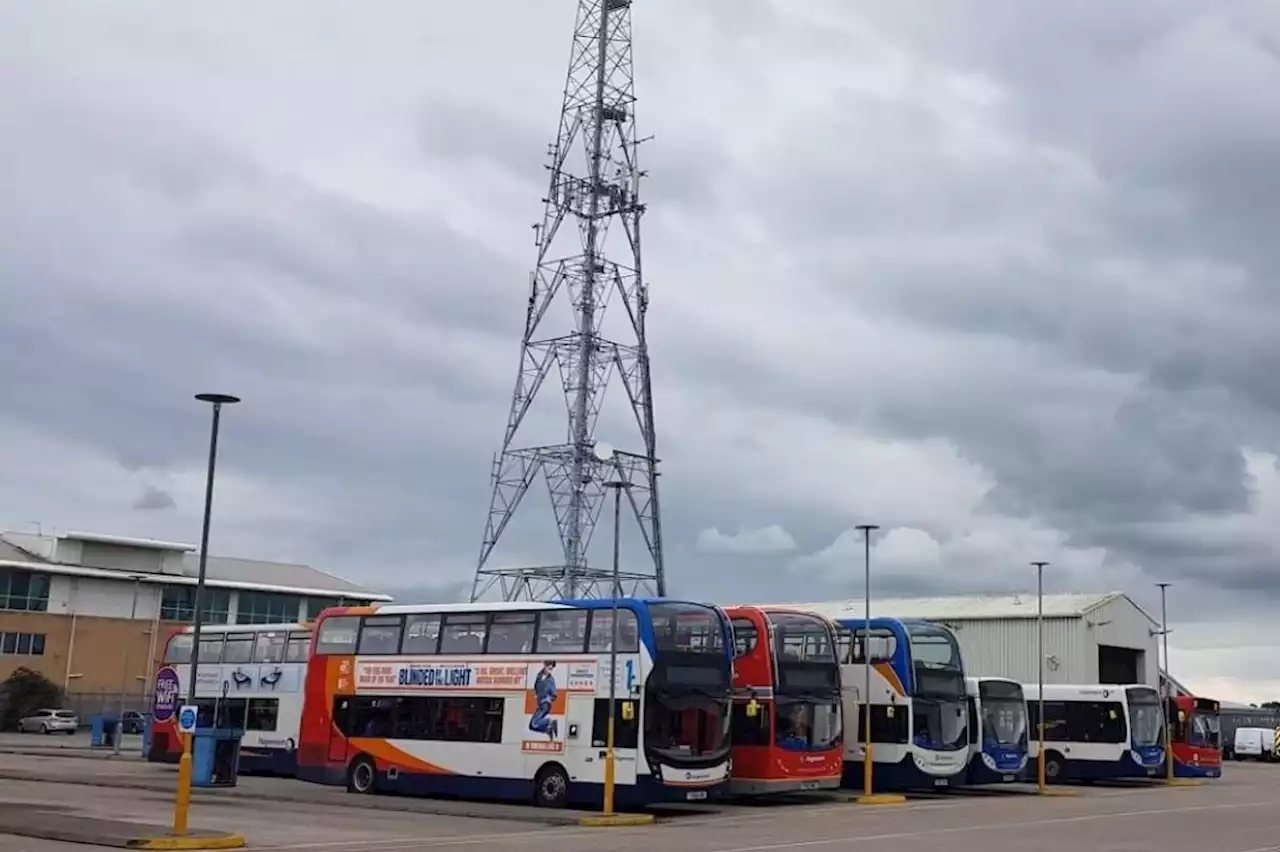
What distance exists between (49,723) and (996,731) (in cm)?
4414

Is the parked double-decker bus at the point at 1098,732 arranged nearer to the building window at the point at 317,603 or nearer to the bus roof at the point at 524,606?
the bus roof at the point at 524,606

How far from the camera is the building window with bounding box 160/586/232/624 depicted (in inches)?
2854

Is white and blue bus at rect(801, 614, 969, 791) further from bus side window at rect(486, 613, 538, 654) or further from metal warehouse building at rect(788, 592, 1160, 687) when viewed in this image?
metal warehouse building at rect(788, 592, 1160, 687)

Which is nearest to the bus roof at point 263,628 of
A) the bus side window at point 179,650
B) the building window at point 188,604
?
the bus side window at point 179,650

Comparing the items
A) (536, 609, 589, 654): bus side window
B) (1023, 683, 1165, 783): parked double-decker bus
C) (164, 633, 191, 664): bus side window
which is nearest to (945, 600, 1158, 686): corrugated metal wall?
(1023, 683, 1165, 783): parked double-decker bus

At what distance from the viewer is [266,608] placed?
7669 cm

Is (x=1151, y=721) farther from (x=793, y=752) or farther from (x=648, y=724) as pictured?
(x=648, y=724)

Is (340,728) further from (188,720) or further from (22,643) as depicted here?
(22,643)

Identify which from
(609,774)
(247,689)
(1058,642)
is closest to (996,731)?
(609,774)

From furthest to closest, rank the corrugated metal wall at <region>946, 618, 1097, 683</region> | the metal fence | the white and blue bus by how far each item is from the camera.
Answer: the metal fence, the corrugated metal wall at <region>946, 618, 1097, 683</region>, the white and blue bus

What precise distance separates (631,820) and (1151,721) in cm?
2416

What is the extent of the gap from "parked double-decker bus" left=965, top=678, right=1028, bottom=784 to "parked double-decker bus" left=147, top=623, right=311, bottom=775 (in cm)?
1700

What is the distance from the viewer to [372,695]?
30.5m

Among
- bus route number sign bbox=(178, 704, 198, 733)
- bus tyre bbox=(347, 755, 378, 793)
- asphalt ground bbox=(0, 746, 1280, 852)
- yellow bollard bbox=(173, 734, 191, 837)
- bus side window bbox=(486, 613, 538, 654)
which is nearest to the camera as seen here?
yellow bollard bbox=(173, 734, 191, 837)
